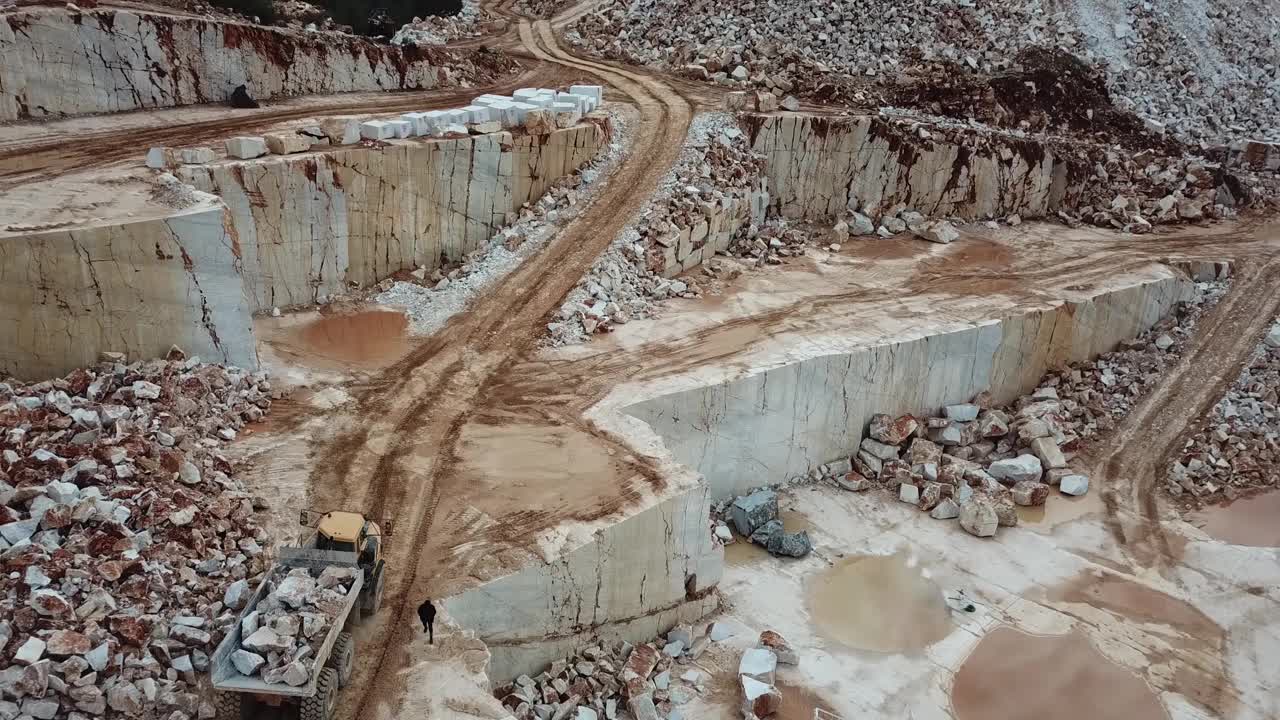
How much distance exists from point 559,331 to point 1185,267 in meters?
14.1

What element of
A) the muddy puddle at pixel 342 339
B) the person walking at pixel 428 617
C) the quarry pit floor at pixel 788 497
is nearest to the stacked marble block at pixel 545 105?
the quarry pit floor at pixel 788 497

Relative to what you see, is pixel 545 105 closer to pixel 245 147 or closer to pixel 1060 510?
pixel 245 147

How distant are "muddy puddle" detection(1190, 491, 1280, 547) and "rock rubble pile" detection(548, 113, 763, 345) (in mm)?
9710

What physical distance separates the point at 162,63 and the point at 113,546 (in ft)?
40.2

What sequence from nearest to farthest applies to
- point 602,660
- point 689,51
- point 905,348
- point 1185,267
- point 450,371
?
point 602,660 < point 450,371 < point 905,348 < point 1185,267 < point 689,51

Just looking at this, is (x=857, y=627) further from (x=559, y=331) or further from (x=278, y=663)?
(x=278, y=663)

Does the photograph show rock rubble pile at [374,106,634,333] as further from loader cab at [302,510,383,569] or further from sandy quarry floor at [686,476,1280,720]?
sandy quarry floor at [686,476,1280,720]

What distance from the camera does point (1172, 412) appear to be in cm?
1823

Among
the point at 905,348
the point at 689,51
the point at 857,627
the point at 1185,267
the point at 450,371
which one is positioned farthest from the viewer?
the point at 689,51

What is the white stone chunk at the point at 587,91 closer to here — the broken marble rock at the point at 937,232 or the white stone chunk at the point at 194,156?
the broken marble rock at the point at 937,232

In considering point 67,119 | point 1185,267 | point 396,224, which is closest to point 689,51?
point 396,224

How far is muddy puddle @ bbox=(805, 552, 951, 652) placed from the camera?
13305 millimetres

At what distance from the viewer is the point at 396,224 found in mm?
17188

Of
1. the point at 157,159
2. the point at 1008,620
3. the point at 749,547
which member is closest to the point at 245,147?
the point at 157,159
